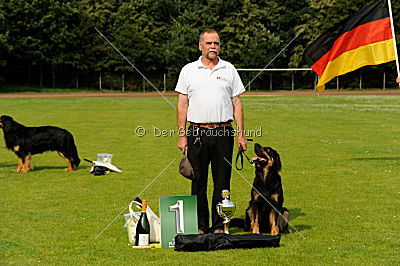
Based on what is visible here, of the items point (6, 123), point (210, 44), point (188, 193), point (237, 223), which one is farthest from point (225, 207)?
point (6, 123)

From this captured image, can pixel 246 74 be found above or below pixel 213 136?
above

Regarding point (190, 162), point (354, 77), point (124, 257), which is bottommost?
point (124, 257)

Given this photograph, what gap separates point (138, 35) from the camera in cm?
6806

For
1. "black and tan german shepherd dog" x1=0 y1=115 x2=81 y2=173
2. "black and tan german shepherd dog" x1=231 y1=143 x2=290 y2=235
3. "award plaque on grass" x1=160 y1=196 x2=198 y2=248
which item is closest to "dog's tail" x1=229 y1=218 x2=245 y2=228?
"black and tan german shepherd dog" x1=231 y1=143 x2=290 y2=235

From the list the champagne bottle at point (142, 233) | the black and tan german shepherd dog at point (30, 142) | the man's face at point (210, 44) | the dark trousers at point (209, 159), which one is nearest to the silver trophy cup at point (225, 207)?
the dark trousers at point (209, 159)

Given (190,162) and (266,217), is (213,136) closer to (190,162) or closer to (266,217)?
(190,162)

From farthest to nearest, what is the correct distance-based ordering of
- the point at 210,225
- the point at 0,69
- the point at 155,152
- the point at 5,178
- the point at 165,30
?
the point at 165,30, the point at 0,69, the point at 155,152, the point at 5,178, the point at 210,225

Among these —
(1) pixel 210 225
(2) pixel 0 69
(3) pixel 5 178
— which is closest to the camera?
(1) pixel 210 225

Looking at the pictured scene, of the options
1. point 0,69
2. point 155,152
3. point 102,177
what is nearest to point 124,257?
point 102,177

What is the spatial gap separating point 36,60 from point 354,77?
110ft

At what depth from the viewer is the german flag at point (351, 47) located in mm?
10461

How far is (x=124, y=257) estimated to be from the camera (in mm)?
6297

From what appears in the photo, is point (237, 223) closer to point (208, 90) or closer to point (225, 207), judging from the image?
point (225, 207)

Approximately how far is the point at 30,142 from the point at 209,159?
21.8 ft
